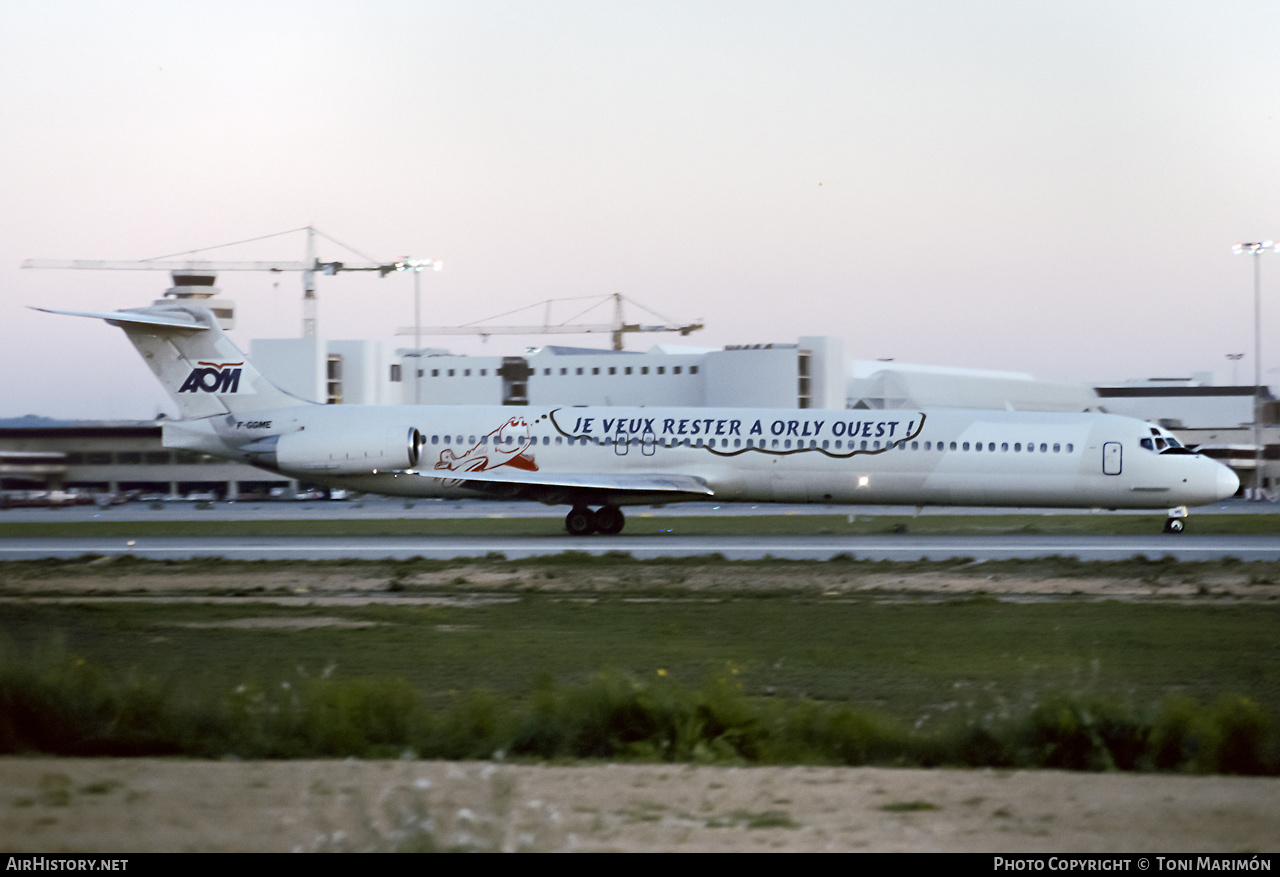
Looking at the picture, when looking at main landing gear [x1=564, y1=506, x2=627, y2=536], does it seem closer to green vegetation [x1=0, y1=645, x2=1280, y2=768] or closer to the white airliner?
the white airliner

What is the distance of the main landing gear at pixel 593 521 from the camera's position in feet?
95.7

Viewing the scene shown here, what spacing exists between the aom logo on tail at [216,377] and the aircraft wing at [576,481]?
208 inches

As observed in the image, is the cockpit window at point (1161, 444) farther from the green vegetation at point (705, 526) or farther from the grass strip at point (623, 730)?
the grass strip at point (623, 730)

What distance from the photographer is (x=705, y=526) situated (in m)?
33.0

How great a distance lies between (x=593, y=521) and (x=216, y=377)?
32.3ft

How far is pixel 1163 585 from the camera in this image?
1869cm

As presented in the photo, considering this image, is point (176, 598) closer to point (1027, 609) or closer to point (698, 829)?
point (1027, 609)

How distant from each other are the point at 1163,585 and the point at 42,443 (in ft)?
141

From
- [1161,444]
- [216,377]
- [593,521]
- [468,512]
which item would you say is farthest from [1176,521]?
[216,377]

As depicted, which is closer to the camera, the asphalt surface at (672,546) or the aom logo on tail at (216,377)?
the asphalt surface at (672,546)

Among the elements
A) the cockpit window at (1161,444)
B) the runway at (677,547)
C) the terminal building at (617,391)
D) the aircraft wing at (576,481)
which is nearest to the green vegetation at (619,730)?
the runway at (677,547)
